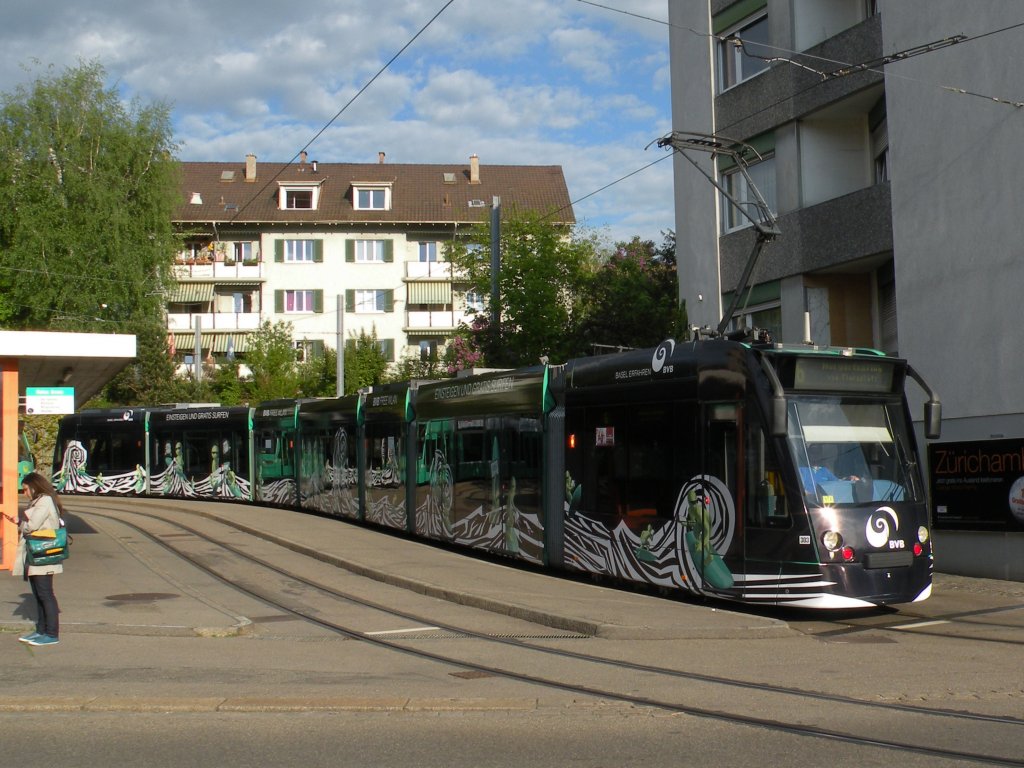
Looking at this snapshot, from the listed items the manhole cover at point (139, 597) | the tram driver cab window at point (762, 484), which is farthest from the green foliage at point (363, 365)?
the tram driver cab window at point (762, 484)

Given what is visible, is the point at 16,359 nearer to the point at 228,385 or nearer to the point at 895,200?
the point at 895,200

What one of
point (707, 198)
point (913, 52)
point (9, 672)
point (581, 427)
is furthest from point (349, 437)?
point (9, 672)

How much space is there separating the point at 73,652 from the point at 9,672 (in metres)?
1.13

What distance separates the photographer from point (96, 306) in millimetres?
47938

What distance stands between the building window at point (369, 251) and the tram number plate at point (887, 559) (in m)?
50.5

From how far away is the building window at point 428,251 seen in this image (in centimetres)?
6072

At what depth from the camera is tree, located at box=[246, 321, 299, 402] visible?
1973 inches

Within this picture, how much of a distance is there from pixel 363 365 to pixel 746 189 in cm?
3003

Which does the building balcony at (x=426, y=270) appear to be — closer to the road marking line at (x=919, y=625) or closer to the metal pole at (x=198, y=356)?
the metal pole at (x=198, y=356)

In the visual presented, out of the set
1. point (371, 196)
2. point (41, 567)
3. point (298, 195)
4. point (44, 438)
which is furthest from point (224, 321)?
point (41, 567)

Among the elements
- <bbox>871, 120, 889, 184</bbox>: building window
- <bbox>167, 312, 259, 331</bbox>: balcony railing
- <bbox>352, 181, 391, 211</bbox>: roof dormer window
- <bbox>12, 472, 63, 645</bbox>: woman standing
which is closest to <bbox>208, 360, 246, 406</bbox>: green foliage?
<bbox>167, 312, 259, 331</bbox>: balcony railing

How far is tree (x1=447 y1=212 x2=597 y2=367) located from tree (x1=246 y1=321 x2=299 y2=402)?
2163 centimetres

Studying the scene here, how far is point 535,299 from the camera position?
28.5 m

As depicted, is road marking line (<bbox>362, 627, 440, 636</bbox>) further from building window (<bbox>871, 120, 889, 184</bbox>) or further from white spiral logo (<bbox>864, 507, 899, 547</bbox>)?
building window (<bbox>871, 120, 889, 184</bbox>)
